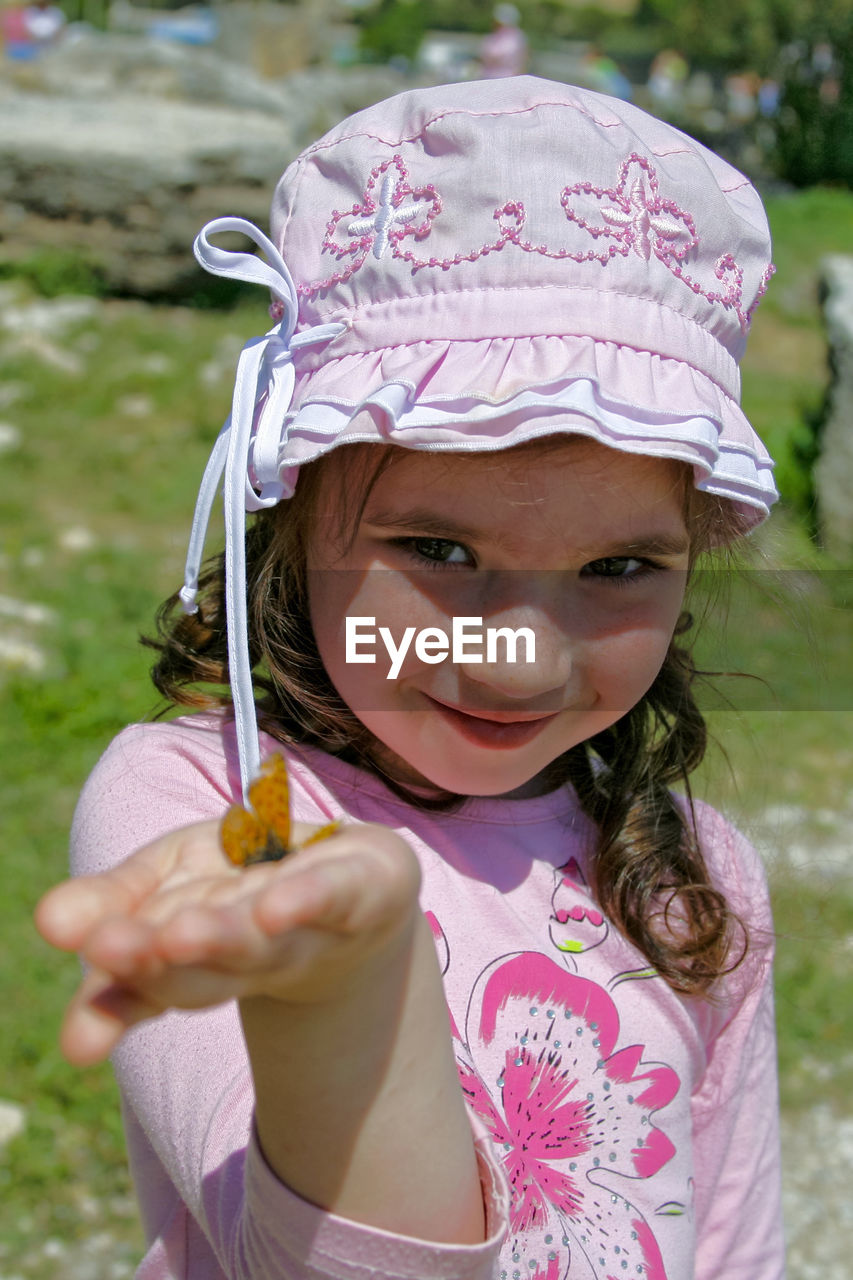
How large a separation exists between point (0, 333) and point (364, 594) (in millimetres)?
5583

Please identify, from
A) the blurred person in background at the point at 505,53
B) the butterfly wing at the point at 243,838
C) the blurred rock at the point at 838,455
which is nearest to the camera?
the butterfly wing at the point at 243,838

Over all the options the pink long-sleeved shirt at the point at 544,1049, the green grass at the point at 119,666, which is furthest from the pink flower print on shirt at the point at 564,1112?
the green grass at the point at 119,666

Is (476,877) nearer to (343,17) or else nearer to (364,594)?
(364,594)

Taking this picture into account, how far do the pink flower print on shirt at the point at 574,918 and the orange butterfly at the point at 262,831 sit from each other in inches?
28.0

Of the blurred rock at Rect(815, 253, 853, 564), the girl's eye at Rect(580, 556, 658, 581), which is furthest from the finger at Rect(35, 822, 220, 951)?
→ the blurred rock at Rect(815, 253, 853, 564)

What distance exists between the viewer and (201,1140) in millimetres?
1091

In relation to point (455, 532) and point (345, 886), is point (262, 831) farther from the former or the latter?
point (455, 532)

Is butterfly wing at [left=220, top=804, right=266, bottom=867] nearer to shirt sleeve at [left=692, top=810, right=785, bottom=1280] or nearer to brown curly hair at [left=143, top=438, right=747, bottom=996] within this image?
brown curly hair at [left=143, top=438, right=747, bottom=996]

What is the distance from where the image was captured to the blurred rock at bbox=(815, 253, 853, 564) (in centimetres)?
497

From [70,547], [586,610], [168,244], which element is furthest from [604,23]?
[586,610]

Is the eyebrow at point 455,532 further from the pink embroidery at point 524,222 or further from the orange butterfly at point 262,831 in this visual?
the orange butterfly at point 262,831

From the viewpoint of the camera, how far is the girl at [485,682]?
107 centimetres

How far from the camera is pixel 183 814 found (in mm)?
1341

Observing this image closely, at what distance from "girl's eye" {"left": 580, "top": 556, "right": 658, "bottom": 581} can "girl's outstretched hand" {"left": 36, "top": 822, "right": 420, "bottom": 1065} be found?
59cm
